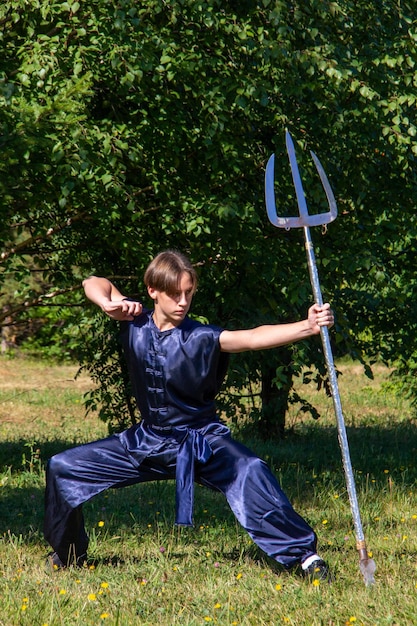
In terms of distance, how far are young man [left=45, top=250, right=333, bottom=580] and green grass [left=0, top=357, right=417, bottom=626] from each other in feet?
0.88

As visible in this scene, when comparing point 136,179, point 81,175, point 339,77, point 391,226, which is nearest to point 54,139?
point 81,175

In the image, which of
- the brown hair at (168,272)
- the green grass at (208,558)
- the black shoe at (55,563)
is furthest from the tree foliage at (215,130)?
the black shoe at (55,563)

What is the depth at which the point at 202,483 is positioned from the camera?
200 inches

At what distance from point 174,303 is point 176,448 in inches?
30.6

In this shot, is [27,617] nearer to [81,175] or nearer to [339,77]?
[81,175]

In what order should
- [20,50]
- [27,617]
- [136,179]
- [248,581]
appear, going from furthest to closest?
[136,179] < [20,50] < [248,581] < [27,617]

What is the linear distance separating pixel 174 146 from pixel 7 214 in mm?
1462

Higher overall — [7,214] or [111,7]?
[111,7]

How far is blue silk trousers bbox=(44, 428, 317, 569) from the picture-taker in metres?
4.81

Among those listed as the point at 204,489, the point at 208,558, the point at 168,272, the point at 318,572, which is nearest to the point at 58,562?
the point at 208,558

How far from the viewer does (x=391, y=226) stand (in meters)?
7.95

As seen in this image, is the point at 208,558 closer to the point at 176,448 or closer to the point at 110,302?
the point at 176,448

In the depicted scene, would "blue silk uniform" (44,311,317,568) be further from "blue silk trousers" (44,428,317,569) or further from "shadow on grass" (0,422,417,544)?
"shadow on grass" (0,422,417,544)

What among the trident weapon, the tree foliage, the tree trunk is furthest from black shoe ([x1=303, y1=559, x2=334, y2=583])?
the tree trunk
